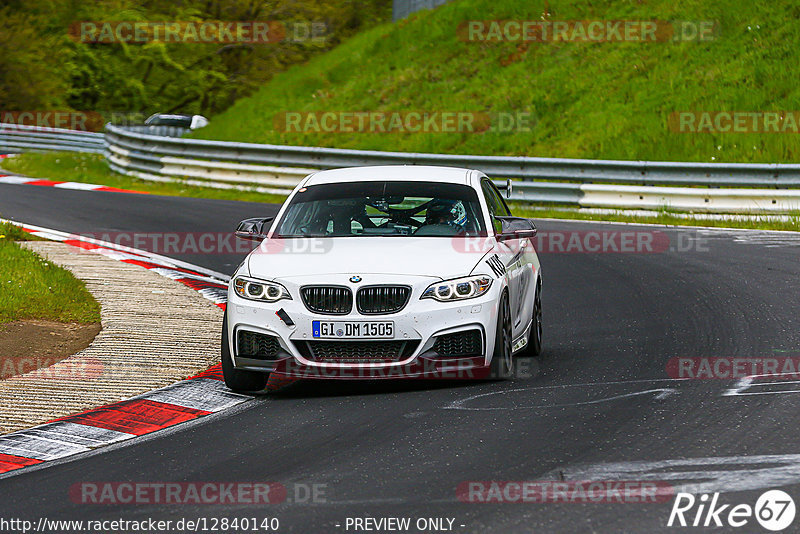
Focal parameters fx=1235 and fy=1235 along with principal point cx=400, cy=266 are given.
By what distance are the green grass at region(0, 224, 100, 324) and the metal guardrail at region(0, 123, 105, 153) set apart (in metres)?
21.3

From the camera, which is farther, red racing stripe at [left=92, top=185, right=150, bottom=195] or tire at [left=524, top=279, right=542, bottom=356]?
red racing stripe at [left=92, top=185, right=150, bottom=195]

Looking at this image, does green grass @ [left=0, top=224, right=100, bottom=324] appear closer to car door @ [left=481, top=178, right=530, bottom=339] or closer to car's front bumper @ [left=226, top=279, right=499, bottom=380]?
car's front bumper @ [left=226, top=279, right=499, bottom=380]

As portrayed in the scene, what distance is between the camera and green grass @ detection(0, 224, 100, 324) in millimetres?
11211

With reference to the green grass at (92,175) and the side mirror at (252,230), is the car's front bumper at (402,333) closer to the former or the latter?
the side mirror at (252,230)

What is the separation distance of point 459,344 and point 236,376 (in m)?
1.54

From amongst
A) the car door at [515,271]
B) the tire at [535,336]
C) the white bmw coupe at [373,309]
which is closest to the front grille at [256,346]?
the white bmw coupe at [373,309]

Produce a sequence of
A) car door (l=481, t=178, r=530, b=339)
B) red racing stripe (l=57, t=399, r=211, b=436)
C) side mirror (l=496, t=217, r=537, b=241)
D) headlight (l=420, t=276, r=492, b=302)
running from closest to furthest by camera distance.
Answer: red racing stripe (l=57, t=399, r=211, b=436)
headlight (l=420, t=276, r=492, b=302)
car door (l=481, t=178, r=530, b=339)
side mirror (l=496, t=217, r=537, b=241)

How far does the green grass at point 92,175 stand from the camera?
81.7 ft

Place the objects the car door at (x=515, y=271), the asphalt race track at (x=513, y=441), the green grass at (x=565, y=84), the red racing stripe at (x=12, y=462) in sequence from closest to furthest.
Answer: the asphalt race track at (x=513, y=441) < the red racing stripe at (x=12, y=462) < the car door at (x=515, y=271) < the green grass at (x=565, y=84)

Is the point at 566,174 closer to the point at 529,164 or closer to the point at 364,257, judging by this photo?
the point at 529,164

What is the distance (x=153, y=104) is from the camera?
151ft

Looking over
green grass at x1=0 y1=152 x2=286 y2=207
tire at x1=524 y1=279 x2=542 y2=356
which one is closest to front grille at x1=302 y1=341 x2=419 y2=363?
tire at x1=524 y1=279 x2=542 y2=356

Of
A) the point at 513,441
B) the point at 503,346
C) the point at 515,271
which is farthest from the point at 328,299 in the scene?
the point at 513,441

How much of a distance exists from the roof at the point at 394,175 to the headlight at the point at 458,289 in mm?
1580
